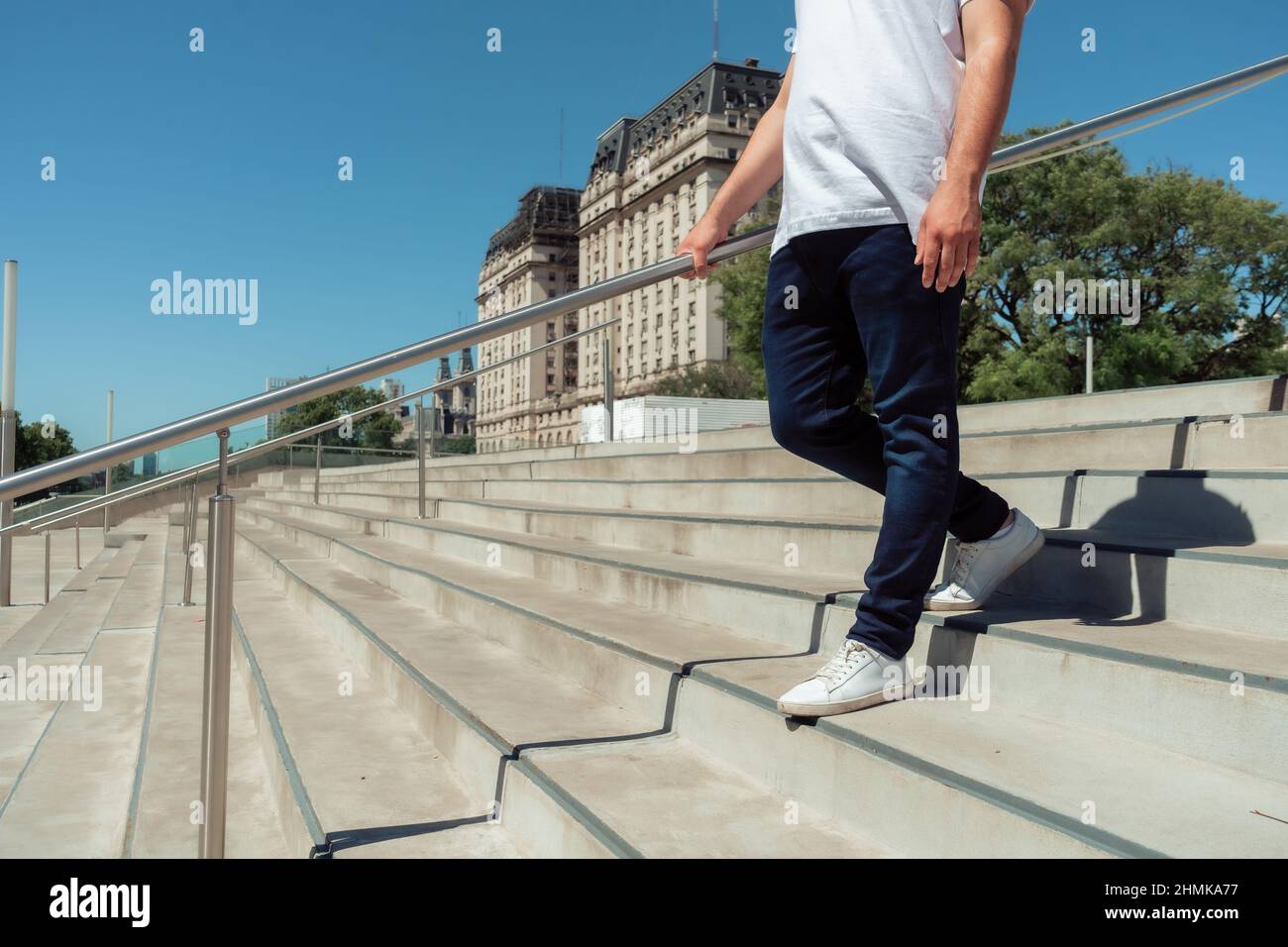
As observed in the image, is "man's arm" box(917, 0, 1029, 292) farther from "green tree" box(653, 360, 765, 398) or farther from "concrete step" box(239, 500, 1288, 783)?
"green tree" box(653, 360, 765, 398)

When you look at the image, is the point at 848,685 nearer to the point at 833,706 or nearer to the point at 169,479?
the point at 833,706

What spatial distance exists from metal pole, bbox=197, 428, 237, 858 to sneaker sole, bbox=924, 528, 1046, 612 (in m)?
1.56

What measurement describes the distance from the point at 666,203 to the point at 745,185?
219 ft

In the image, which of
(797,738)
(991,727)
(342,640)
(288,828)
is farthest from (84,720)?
(991,727)

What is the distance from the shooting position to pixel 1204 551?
1923 mm

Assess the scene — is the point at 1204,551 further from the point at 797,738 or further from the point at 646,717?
the point at 646,717

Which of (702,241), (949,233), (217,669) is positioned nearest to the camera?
(949,233)

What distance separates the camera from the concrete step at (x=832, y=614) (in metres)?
1.52

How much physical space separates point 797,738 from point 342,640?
2423 mm

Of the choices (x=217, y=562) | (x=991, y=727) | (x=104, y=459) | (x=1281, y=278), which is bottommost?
(x=991, y=727)

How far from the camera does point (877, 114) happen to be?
1.83m

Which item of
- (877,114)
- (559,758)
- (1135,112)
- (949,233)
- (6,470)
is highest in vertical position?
(1135,112)

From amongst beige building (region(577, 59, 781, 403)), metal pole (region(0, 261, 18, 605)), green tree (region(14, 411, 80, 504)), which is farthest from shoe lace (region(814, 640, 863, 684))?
green tree (region(14, 411, 80, 504))

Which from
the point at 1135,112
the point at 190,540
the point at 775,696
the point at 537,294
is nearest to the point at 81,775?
the point at 775,696
